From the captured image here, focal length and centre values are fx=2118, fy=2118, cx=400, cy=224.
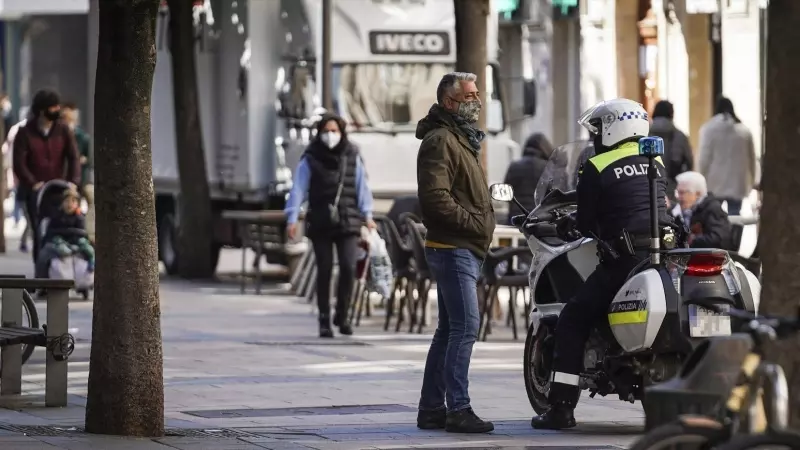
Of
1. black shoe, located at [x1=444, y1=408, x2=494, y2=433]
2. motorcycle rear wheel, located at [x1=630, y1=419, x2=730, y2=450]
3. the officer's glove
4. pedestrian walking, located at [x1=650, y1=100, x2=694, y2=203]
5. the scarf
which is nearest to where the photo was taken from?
motorcycle rear wheel, located at [x1=630, y1=419, x2=730, y2=450]

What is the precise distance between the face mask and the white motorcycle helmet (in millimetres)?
561

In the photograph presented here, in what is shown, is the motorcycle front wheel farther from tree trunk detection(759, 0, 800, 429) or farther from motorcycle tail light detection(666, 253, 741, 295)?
tree trunk detection(759, 0, 800, 429)

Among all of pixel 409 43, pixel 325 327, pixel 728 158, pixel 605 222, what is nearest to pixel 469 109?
pixel 605 222

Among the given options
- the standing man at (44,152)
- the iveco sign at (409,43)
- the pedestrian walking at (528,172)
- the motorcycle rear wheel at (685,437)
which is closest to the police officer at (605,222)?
the motorcycle rear wheel at (685,437)

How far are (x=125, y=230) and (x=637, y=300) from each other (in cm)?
257

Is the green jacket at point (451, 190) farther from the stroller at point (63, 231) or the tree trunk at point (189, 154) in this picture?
the tree trunk at point (189, 154)

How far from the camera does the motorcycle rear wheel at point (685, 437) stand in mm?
6973

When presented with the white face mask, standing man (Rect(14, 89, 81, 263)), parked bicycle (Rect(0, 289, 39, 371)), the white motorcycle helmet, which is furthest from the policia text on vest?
standing man (Rect(14, 89, 81, 263))

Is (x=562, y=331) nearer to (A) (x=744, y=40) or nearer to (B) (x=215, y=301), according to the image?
(B) (x=215, y=301)

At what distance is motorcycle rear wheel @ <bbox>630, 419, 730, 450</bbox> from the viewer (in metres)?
6.97

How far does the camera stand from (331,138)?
17266 mm

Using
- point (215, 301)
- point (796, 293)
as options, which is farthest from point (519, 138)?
point (796, 293)

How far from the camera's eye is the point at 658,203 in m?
10.8

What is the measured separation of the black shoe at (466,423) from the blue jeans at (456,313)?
0.04 meters
